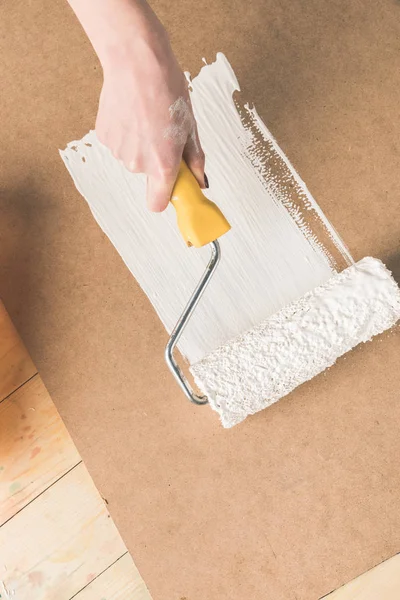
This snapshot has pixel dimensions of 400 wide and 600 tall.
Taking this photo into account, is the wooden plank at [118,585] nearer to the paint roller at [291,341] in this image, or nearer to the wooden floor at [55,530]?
the wooden floor at [55,530]

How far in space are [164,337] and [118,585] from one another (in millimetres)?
318

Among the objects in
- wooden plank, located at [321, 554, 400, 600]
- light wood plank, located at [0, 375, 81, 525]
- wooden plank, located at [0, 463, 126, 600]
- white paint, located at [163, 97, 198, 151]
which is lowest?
wooden plank, located at [321, 554, 400, 600]

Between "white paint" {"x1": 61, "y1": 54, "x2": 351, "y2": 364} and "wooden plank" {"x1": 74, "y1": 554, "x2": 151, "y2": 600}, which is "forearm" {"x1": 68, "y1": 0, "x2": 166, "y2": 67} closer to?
"white paint" {"x1": 61, "y1": 54, "x2": 351, "y2": 364}

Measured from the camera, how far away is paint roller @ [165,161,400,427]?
670 millimetres

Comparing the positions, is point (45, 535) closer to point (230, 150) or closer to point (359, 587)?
point (359, 587)

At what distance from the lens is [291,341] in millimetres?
672

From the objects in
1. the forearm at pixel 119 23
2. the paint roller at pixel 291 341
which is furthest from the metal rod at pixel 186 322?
the forearm at pixel 119 23

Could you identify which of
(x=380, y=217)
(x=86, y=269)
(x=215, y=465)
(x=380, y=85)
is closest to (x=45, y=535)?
(x=215, y=465)

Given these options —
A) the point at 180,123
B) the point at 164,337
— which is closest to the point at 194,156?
the point at 180,123

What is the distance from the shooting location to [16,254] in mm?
764

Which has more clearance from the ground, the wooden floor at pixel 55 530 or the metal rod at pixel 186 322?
the metal rod at pixel 186 322

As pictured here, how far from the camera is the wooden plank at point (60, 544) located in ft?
2.47

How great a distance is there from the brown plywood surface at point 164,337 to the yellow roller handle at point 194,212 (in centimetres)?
19

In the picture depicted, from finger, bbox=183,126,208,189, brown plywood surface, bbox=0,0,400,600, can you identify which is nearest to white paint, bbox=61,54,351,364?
brown plywood surface, bbox=0,0,400,600
